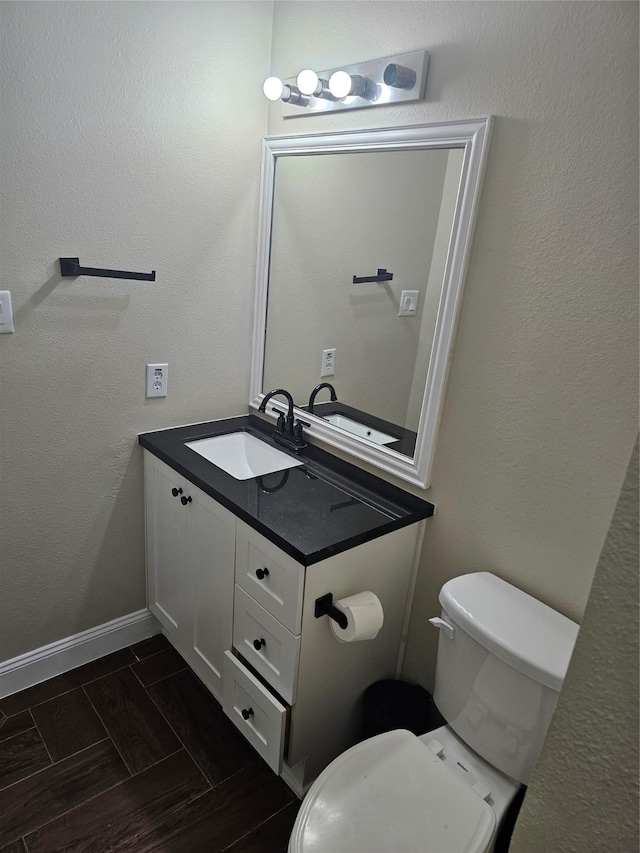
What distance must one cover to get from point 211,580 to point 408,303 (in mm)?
1052

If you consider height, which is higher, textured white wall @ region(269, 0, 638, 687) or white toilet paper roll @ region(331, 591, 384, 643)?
textured white wall @ region(269, 0, 638, 687)

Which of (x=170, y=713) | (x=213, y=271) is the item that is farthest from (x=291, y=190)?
(x=170, y=713)

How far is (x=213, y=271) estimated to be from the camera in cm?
197

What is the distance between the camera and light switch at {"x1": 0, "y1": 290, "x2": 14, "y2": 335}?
1.57 metres

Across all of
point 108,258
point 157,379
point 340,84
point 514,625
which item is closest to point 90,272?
point 108,258

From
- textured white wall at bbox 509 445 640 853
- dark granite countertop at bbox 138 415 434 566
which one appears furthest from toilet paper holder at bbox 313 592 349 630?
textured white wall at bbox 509 445 640 853

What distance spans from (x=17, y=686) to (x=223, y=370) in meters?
1.32

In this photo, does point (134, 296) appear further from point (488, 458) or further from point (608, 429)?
point (608, 429)

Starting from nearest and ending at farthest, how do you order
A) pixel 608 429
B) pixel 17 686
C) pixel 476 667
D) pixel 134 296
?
pixel 608 429 → pixel 476 667 → pixel 134 296 → pixel 17 686

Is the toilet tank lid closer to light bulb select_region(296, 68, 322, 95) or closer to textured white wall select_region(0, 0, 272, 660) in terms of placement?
textured white wall select_region(0, 0, 272, 660)

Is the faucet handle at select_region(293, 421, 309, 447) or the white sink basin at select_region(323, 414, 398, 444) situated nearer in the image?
the white sink basin at select_region(323, 414, 398, 444)

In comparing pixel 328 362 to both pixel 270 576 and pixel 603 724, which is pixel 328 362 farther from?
pixel 603 724

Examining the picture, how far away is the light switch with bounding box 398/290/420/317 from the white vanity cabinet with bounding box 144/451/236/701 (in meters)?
0.78

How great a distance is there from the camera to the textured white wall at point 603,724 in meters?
0.51
